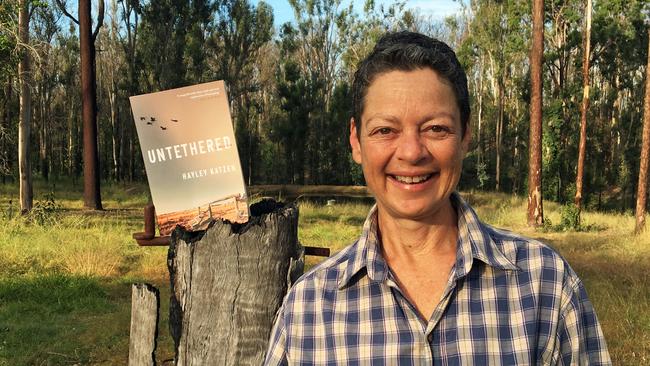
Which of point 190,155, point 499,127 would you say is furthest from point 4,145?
point 190,155

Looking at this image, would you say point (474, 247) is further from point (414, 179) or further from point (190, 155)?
point (190, 155)

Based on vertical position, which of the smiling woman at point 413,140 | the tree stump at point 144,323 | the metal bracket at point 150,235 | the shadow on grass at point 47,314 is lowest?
the shadow on grass at point 47,314

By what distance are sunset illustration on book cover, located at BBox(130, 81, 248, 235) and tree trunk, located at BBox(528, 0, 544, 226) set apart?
48.7 feet

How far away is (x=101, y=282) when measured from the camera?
7602 millimetres

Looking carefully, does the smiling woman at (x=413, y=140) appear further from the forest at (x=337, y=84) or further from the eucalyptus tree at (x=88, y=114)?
the forest at (x=337, y=84)

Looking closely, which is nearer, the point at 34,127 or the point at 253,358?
the point at 253,358

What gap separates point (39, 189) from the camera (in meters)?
23.5

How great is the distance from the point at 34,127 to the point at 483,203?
24.8 meters

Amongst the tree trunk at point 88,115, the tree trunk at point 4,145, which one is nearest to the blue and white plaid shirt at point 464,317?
the tree trunk at point 4,145

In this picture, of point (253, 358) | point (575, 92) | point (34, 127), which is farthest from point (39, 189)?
point (253, 358)

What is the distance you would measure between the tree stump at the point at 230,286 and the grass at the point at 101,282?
3468 millimetres

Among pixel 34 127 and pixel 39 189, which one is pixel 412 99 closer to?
pixel 39 189

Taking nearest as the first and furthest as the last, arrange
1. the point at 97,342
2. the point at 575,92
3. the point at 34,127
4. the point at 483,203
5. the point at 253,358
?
the point at 253,358 → the point at 97,342 → the point at 483,203 → the point at 575,92 → the point at 34,127

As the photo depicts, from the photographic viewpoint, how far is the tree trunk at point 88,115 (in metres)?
15.1
